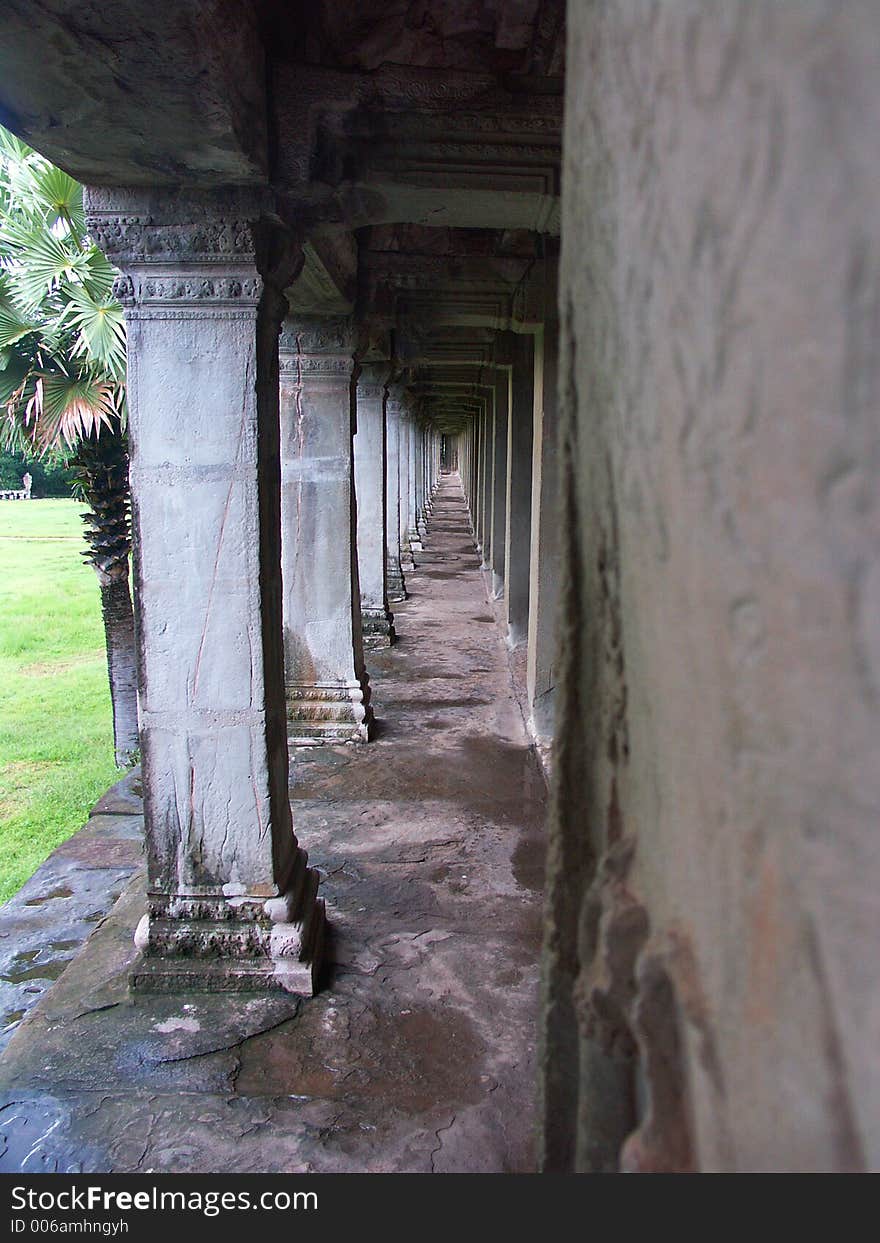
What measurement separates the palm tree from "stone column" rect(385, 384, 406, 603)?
507 centimetres

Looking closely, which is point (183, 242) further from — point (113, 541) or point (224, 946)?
point (113, 541)

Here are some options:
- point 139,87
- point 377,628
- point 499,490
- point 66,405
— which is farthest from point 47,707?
point 139,87

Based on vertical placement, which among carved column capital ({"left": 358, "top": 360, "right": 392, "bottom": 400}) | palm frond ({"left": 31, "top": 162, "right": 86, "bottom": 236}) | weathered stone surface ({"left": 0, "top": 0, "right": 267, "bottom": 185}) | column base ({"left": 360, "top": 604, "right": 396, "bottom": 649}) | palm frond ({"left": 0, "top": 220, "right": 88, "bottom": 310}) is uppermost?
palm frond ({"left": 31, "top": 162, "right": 86, "bottom": 236})

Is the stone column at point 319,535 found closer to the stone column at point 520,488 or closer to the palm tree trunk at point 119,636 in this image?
the stone column at point 520,488

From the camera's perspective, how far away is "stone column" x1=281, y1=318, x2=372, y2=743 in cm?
699

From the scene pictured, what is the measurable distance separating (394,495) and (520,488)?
5845 mm

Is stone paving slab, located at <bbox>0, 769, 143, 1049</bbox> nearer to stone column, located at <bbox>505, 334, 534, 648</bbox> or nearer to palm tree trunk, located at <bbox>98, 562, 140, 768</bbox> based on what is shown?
palm tree trunk, located at <bbox>98, 562, 140, 768</bbox>

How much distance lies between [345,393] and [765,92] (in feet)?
22.0

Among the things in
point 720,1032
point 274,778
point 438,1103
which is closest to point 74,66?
point 274,778

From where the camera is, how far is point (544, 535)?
6.92 meters

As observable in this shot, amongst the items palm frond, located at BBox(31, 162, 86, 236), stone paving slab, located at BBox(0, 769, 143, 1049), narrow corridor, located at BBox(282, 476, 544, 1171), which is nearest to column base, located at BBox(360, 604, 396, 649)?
narrow corridor, located at BBox(282, 476, 544, 1171)
